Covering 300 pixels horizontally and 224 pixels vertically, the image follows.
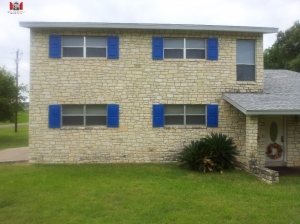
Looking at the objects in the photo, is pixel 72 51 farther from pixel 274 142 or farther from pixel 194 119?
pixel 274 142

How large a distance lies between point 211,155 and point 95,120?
4974mm

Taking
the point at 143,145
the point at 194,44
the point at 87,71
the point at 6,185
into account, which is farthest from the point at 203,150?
the point at 6,185

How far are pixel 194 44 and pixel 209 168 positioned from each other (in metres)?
5.32

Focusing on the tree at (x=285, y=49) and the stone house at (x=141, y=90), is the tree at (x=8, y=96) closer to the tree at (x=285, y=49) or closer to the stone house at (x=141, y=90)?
the stone house at (x=141, y=90)

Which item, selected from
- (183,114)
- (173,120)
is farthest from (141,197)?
(183,114)

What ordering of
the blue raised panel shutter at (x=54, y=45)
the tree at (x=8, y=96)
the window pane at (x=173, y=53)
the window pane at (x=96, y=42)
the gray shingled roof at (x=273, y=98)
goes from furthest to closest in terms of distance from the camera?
1. the tree at (x=8, y=96)
2. the window pane at (x=173, y=53)
3. the window pane at (x=96, y=42)
4. the blue raised panel shutter at (x=54, y=45)
5. the gray shingled roof at (x=273, y=98)

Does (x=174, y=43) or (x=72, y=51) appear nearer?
(x=72, y=51)

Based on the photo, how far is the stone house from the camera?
10.6 m

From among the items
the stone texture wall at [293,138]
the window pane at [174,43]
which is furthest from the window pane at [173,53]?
the stone texture wall at [293,138]

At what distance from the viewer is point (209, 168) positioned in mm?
9242

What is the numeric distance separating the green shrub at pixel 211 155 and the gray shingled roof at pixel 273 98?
156 centimetres

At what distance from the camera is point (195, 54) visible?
11.2 meters

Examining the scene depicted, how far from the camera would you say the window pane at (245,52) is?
11.2m

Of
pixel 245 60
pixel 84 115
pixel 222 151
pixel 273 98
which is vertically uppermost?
pixel 245 60
